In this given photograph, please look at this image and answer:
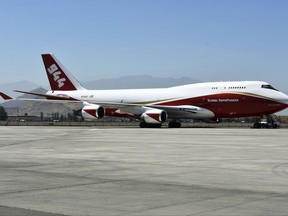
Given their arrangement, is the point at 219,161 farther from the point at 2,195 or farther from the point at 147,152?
the point at 2,195

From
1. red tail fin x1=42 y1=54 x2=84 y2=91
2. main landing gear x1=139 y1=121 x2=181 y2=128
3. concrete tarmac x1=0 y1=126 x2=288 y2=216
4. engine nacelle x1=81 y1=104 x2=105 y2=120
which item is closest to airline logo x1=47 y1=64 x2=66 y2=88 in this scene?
red tail fin x1=42 y1=54 x2=84 y2=91

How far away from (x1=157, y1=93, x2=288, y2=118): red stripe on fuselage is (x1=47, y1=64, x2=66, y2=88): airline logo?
19528 mm

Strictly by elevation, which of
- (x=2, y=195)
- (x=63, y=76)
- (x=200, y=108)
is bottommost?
(x=2, y=195)

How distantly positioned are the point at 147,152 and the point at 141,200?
999 centimetres

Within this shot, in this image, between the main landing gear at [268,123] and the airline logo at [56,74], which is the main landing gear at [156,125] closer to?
the main landing gear at [268,123]

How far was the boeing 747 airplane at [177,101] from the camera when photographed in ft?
153

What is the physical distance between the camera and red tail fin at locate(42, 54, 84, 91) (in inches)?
2378

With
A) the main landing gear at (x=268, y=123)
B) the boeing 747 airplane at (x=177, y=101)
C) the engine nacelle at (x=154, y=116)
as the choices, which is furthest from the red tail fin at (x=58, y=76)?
the main landing gear at (x=268, y=123)

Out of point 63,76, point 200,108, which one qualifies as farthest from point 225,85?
point 63,76

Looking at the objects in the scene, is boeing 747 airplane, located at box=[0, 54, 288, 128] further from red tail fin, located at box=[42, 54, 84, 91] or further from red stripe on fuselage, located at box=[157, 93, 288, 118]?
red tail fin, located at box=[42, 54, 84, 91]

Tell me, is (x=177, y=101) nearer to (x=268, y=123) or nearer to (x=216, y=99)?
(x=216, y=99)

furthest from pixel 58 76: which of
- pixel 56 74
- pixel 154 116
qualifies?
pixel 154 116

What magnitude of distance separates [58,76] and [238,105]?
2390 cm

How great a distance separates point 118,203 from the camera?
809cm
